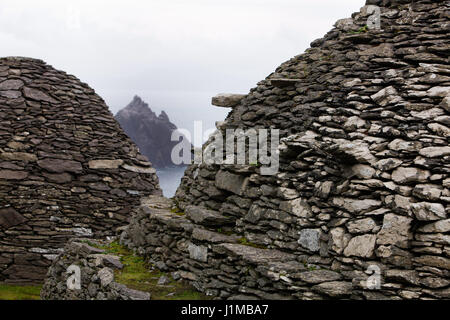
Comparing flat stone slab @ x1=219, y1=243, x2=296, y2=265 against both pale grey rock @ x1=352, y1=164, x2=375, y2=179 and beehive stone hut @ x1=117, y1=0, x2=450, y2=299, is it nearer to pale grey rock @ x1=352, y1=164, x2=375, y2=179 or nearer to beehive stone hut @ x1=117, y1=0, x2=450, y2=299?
beehive stone hut @ x1=117, y1=0, x2=450, y2=299

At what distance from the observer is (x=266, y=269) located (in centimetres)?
830

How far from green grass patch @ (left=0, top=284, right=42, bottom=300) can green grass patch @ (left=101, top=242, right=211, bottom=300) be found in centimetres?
542

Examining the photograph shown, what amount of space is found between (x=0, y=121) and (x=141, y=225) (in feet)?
28.1

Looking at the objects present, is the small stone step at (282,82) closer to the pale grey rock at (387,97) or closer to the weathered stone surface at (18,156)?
the pale grey rock at (387,97)

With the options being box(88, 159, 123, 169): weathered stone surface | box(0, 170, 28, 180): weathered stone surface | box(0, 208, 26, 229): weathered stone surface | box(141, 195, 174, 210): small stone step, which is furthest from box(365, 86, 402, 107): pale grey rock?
box(0, 208, 26, 229): weathered stone surface

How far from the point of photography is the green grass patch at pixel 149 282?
942 cm

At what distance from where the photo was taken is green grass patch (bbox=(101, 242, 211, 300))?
30.9 feet

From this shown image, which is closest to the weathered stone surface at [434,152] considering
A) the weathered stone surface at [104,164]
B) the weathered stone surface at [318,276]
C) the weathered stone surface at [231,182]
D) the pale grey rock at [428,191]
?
the pale grey rock at [428,191]

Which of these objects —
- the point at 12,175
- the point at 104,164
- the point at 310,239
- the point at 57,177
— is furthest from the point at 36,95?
the point at 310,239

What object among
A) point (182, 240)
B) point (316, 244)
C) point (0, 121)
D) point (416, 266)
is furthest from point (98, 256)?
point (0, 121)

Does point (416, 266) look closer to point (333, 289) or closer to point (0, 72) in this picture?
point (333, 289)

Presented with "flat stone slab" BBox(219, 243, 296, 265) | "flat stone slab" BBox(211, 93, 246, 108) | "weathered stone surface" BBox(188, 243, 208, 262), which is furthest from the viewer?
"flat stone slab" BBox(211, 93, 246, 108)

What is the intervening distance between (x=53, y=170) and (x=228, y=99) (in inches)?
338

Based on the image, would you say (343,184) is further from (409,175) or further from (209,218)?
(209,218)
